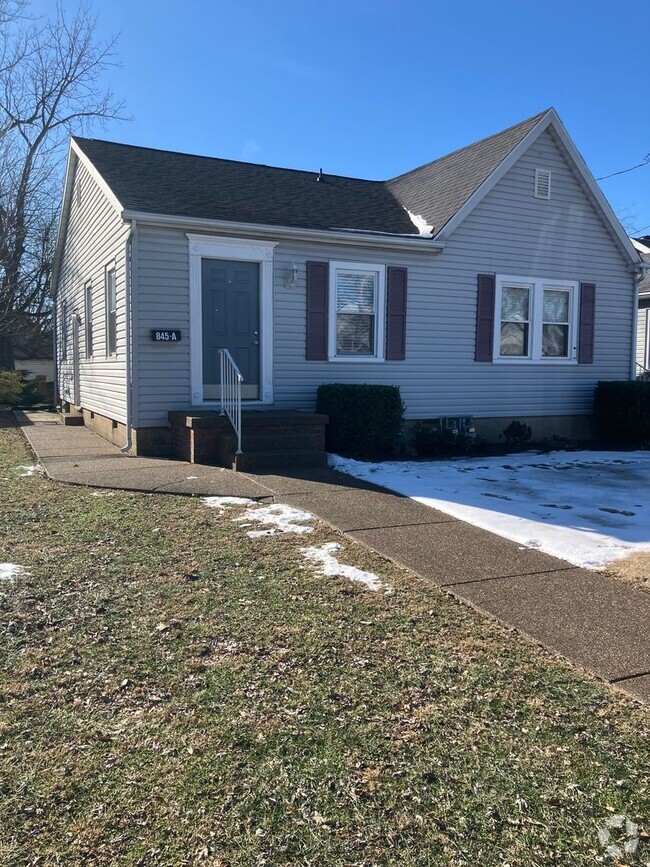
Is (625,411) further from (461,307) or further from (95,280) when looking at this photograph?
(95,280)

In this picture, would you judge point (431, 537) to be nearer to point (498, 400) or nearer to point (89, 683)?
point (89, 683)

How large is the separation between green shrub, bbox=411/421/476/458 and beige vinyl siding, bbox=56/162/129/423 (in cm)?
446

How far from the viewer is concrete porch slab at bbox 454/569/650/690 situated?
10.9 feet

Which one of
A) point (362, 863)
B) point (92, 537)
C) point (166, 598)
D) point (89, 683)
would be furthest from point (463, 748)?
point (92, 537)

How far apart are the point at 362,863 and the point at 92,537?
12.9 feet

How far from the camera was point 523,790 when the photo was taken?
2.32 m

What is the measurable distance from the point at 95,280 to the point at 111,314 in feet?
4.54

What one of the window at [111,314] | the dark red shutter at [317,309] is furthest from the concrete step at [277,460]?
the window at [111,314]

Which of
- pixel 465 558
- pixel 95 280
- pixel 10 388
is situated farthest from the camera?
pixel 10 388

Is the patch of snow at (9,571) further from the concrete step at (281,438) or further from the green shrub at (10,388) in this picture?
the green shrub at (10,388)

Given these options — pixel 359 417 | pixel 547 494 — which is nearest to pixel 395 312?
pixel 359 417


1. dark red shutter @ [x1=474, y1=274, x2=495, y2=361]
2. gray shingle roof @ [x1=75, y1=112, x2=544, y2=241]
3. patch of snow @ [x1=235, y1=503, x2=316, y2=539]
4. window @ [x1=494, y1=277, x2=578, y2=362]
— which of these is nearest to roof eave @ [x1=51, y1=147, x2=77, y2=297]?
gray shingle roof @ [x1=75, y1=112, x2=544, y2=241]

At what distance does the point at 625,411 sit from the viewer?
1162 cm

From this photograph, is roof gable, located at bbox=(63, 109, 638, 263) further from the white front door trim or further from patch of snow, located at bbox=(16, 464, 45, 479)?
patch of snow, located at bbox=(16, 464, 45, 479)
